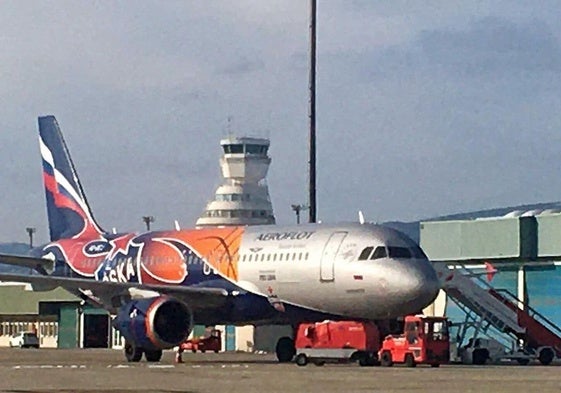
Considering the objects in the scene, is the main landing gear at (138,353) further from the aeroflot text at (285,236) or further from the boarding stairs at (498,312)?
the boarding stairs at (498,312)

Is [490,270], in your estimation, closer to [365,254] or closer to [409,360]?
[365,254]

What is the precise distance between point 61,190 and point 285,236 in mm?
17119

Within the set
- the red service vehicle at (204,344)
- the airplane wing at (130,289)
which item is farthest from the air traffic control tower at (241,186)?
the airplane wing at (130,289)

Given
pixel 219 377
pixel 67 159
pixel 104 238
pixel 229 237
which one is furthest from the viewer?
pixel 67 159

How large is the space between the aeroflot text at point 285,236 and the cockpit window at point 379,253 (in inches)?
120

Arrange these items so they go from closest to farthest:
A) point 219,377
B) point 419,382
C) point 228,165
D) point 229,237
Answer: point 419,382 < point 219,377 < point 229,237 < point 228,165

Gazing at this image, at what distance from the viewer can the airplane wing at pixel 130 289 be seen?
161 ft

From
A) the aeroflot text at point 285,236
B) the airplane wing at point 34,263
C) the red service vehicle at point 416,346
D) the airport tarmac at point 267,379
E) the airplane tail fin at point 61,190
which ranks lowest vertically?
the airport tarmac at point 267,379

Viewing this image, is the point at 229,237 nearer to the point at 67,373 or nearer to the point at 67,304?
the point at 67,373

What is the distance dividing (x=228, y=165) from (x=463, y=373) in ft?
455

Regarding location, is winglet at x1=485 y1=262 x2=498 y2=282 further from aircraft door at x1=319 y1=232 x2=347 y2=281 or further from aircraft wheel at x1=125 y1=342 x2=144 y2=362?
aircraft wheel at x1=125 y1=342 x2=144 y2=362

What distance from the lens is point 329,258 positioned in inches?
1807

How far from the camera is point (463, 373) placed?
126 ft

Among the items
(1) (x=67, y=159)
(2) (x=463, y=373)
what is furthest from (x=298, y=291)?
(1) (x=67, y=159)
